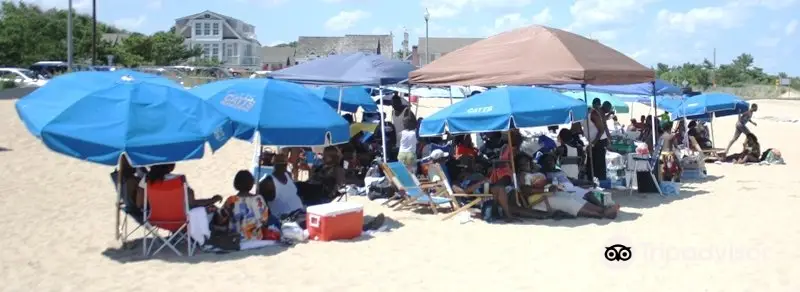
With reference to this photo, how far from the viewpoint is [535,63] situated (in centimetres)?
995

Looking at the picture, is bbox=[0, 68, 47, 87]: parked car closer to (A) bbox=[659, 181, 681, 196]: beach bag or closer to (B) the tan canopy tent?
(B) the tan canopy tent

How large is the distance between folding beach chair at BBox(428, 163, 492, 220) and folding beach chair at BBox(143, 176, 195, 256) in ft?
10.6

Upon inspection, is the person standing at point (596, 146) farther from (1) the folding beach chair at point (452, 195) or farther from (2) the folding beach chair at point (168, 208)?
(2) the folding beach chair at point (168, 208)

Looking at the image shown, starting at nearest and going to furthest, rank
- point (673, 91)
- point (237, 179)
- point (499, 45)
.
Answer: point (237, 179) < point (499, 45) < point (673, 91)

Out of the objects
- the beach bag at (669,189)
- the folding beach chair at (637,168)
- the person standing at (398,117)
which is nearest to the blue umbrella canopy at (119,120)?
the person standing at (398,117)

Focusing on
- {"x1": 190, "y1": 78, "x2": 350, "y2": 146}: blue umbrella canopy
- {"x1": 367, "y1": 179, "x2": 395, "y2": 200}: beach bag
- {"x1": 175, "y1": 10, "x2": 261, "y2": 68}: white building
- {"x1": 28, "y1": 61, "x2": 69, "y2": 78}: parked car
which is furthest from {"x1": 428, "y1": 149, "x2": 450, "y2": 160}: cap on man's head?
{"x1": 175, "y1": 10, "x2": 261, "y2": 68}: white building

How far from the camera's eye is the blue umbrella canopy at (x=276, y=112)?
707 centimetres

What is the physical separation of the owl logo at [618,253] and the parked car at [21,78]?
3159 cm

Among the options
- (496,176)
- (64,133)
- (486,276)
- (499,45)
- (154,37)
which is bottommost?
(486,276)

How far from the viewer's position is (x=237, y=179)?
276 inches

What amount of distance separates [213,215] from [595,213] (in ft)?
14.7

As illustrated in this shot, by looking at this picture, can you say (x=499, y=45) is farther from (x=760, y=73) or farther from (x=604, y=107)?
(x=760, y=73)

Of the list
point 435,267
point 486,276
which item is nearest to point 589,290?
point 486,276

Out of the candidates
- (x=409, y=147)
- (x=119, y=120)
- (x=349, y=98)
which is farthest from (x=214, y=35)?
(x=119, y=120)
